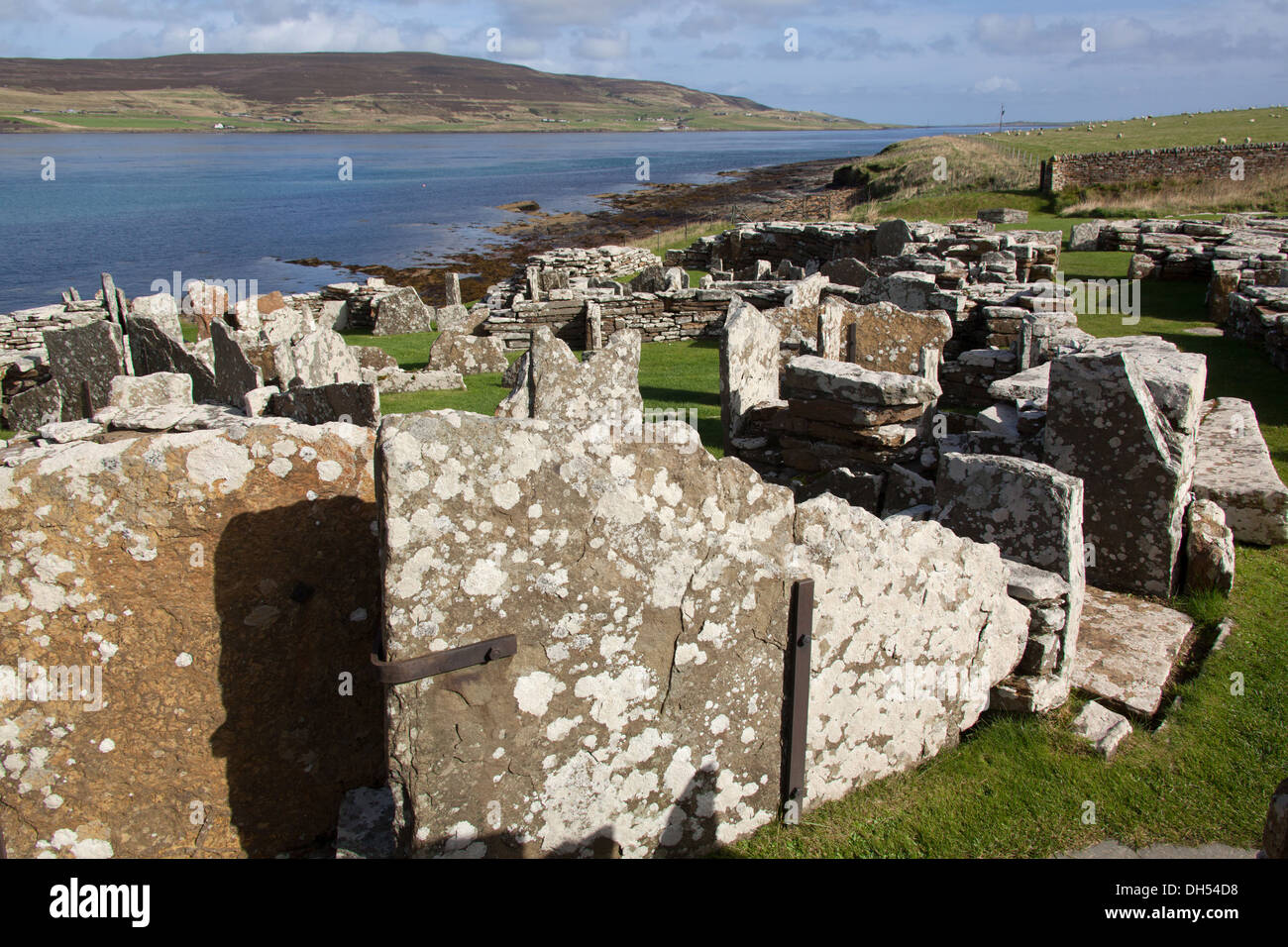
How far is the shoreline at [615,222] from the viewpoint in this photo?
110ft

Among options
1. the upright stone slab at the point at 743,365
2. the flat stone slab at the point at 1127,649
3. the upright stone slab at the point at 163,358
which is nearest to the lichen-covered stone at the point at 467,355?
the upright stone slab at the point at 163,358

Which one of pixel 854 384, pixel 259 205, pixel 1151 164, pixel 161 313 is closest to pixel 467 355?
pixel 161 313

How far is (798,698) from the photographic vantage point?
3.64 meters

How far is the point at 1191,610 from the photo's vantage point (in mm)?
5777

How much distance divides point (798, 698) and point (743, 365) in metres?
6.88

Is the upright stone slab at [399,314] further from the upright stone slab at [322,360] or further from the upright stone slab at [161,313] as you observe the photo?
the upright stone slab at [322,360]

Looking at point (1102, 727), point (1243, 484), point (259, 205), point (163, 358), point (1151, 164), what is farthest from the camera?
point (259, 205)

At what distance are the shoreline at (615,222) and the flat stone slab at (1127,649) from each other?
24700mm

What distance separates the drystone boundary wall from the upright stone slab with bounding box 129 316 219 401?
1011cm

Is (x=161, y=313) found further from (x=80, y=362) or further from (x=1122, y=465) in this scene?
(x=1122, y=465)

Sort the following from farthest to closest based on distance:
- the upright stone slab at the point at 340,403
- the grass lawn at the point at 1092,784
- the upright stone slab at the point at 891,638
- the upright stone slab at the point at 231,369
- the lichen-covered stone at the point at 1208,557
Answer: the upright stone slab at the point at 231,369 < the upright stone slab at the point at 340,403 < the lichen-covered stone at the point at 1208,557 < the grass lawn at the point at 1092,784 < the upright stone slab at the point at 891,638

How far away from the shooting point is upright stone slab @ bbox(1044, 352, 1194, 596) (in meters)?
5.68

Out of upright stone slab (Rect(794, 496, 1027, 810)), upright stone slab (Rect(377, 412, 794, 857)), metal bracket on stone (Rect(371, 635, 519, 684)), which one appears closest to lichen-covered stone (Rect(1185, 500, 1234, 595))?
upright stone slab (Rect(794, 496, 1027, 810))

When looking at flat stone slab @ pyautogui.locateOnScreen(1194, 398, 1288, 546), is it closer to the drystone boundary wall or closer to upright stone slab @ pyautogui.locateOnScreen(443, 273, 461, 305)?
the drystone boundary wall
